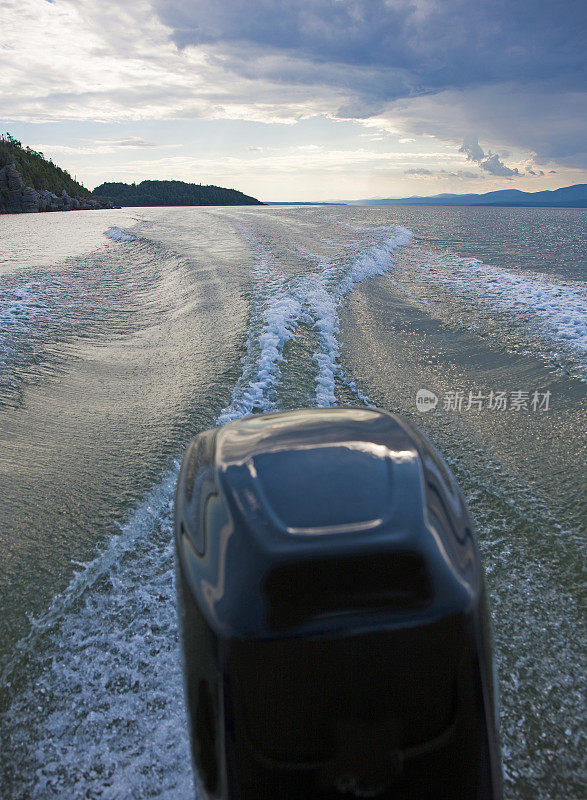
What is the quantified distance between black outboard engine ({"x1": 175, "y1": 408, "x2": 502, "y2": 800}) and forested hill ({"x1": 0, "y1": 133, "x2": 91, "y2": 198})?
43.7 metres

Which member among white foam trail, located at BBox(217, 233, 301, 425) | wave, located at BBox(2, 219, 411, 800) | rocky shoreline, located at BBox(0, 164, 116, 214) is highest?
rocky shoreline, located at BBox(0, 164, 116, 214)

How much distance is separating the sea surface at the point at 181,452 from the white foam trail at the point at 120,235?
5577 millimetres

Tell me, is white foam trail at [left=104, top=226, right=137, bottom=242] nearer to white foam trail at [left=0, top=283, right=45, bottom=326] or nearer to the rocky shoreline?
white foam trail at [left=0, top=283, right=45, bottom=326]

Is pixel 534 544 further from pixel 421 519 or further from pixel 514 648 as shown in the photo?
pixel 421 519

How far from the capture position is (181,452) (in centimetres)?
283

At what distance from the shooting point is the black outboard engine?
2.90 ft

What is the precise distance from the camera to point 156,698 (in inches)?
59.4

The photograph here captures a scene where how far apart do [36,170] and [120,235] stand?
35868 mm

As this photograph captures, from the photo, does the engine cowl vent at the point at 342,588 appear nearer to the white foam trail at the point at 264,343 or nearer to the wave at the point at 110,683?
the wave at the point at 110,683

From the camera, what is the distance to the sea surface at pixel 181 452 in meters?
1.44

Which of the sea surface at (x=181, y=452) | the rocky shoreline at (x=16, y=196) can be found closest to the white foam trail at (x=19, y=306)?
the sea surface at (x=181, y=452)

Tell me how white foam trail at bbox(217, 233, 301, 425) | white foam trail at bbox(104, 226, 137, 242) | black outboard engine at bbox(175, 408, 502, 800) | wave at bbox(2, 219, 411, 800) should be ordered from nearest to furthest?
1. black outboard engine at bbox(175, 408, 502, 800)
2. wave at bbox(2, 219, 411, 800)
3. white foam trail at bbox(217, 233, 301, 425)
4. white foam trail at bbox(104, 226, 137, 242)

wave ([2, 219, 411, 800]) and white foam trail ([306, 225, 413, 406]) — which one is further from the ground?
white foam trail ([306, 225, 413, 406])

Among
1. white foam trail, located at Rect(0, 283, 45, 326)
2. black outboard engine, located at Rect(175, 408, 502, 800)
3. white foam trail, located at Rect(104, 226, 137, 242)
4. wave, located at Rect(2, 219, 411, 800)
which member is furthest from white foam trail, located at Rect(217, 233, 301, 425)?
white foam trail, located at Rect(104, 226, 137, 242)
